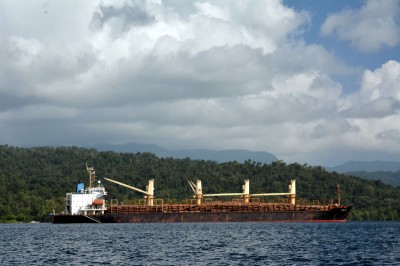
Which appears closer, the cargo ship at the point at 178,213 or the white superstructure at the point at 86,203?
the cargo ship at the point at 178,213

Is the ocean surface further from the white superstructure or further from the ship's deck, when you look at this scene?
the ship's deck

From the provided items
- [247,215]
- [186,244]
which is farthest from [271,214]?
[186,244]

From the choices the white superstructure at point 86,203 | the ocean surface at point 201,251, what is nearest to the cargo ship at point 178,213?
the white superstructure at point 86,203

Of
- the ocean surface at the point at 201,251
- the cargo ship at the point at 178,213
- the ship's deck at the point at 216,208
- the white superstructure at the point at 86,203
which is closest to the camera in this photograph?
the ocean surface at the point at 201,251

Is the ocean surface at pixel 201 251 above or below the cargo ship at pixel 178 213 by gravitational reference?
below

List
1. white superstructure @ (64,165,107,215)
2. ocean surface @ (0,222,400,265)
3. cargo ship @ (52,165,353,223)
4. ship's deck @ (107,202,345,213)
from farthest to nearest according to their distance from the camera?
ship's deck @ (107,202,345,213) → white superstructure @ (64,165,107,215) → cargo ship @ (52,165,353,223) → ocean surface @ (0,222,400,265)

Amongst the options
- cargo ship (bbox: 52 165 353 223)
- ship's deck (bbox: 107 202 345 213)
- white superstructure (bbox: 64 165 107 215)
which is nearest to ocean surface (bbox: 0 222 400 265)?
cargo ship (bbox: 52 165 353 223)

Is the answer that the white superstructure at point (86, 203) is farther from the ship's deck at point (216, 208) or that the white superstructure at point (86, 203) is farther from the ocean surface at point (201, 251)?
the ocean surface at point (201, 251)

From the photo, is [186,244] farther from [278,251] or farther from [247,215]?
[247,215]

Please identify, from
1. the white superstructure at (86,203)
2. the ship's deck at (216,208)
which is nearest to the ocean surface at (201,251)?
the white superstructure at (86,203)

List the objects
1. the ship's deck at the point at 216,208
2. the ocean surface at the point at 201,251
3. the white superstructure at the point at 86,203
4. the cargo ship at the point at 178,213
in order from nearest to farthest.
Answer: the ocean surface at the point at 201,251 < the cargo ship at the point at 178,213 < the white superstructure at the point at 86,203 < the ship's deck at the point at 216,208

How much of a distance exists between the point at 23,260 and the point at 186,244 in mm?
22170

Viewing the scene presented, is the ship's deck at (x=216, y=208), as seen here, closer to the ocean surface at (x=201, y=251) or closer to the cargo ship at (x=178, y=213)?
the cargo ship at (x=178, y=213)

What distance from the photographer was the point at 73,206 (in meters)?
147
